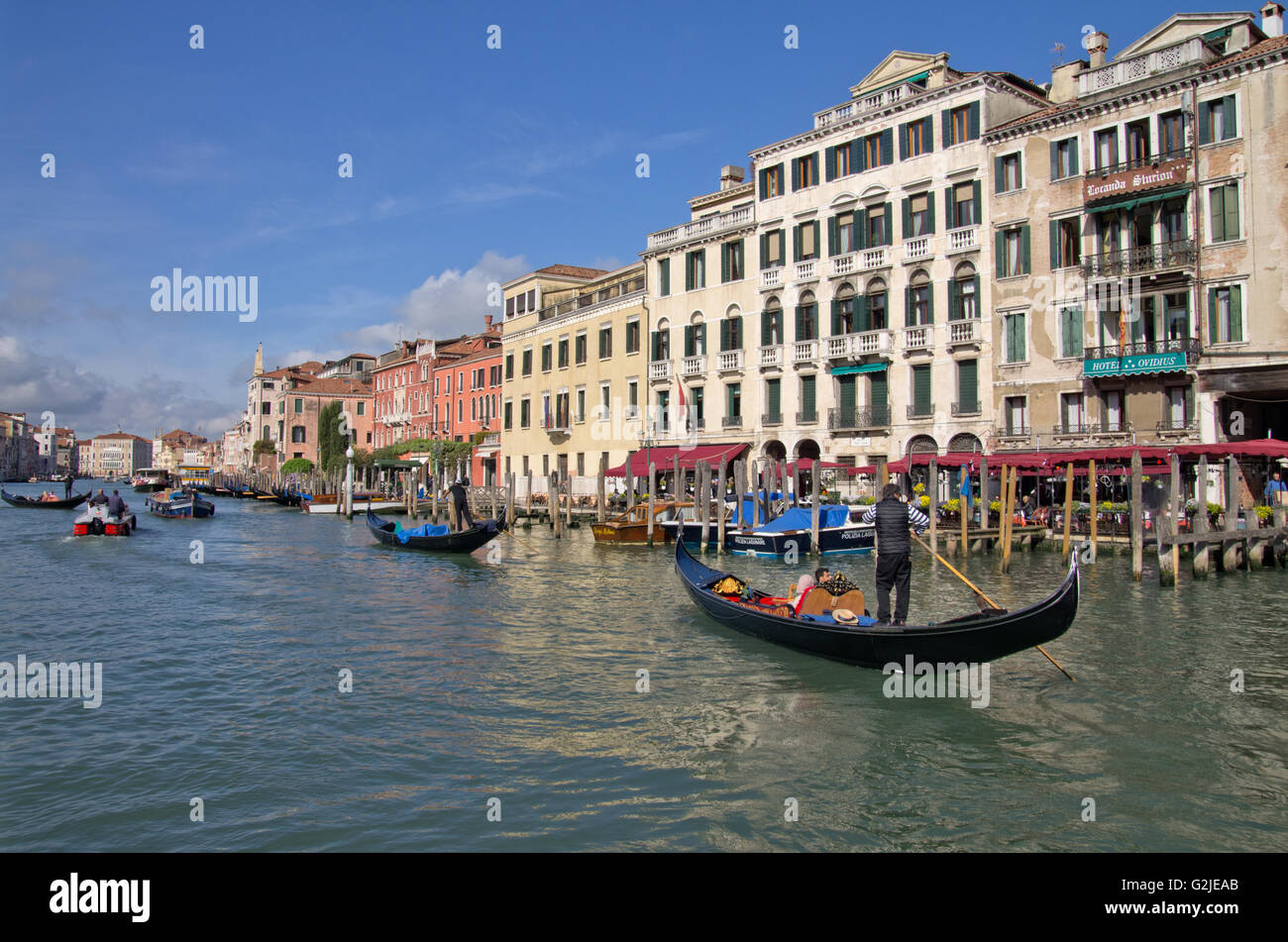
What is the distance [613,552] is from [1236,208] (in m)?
16.3

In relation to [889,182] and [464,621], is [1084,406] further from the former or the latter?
[464,621]

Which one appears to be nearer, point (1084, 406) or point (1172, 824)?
point (1172, 824)

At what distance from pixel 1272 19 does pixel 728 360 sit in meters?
17.0

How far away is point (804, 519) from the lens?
2164cm

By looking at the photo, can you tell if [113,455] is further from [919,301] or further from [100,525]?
[919,301]

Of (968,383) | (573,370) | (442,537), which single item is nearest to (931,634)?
(442,537)

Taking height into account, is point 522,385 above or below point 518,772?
above

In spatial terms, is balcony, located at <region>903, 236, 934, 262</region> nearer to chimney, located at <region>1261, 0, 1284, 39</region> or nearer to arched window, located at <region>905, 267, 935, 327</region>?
arched window, located at <region>905, 267, 935, 327</region>

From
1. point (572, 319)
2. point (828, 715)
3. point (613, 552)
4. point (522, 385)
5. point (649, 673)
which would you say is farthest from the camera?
point (522, 385)

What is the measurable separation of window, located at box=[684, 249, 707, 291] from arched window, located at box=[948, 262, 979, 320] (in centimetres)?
960

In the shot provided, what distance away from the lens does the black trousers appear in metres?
8.81

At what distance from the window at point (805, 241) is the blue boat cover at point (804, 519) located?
1050 cm
